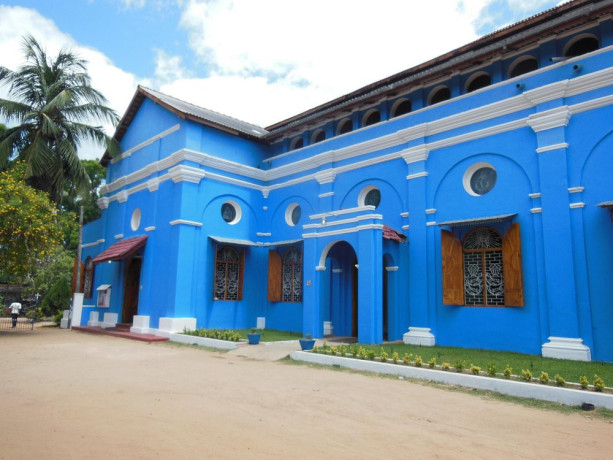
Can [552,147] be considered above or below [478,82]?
below

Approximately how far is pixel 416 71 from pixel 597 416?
1006 centimetres

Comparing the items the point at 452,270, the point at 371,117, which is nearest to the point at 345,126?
the point at 371,117

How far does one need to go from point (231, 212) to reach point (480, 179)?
8.74 metres

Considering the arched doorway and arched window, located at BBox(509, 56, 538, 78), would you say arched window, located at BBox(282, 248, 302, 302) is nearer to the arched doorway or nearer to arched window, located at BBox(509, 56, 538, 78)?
the arched doorway

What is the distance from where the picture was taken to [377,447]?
4379 mm

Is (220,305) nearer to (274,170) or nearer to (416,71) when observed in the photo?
(274,170)

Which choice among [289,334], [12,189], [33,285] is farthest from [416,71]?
[33,285]

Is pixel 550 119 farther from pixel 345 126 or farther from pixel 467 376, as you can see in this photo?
pixel 345 126

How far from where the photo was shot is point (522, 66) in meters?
11.5

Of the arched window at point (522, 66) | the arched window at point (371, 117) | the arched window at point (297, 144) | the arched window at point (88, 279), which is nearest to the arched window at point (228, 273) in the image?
the arched window at point (297, 144)

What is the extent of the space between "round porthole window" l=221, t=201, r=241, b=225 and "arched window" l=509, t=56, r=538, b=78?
9.77 meters

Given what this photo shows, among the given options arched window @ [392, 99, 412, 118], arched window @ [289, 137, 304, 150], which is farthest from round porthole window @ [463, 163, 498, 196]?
arched window @ [289, 137, 304, 150]

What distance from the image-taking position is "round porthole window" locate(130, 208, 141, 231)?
17703 millimetres

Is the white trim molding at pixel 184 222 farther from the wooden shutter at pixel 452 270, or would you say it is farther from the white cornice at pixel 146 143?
the wooden shutter at pixel 452 270
